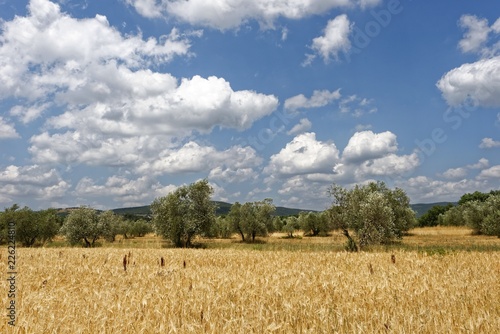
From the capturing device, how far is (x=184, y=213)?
63438mm

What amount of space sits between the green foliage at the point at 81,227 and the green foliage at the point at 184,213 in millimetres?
13062

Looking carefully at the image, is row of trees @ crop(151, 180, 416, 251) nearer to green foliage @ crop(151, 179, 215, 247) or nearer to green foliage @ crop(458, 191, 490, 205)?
green foliage @ crop(151, 179, 215, 247)

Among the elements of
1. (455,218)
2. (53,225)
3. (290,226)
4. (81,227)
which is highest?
(53,225)

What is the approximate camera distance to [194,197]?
216ft

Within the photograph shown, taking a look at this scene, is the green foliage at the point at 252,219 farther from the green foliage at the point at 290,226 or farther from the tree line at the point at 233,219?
the green foliage at the point at 290,226

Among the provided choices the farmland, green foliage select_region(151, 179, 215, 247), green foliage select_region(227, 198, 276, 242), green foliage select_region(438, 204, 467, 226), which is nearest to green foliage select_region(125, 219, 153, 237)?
green foliage select_region(227, 198, 276, 242)

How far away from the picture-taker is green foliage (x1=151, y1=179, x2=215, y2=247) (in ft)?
202

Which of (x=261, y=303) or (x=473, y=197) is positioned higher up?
(x=473, y=197)

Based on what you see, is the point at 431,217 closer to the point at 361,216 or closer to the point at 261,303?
the point at 361,216

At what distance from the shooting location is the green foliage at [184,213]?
202 feet

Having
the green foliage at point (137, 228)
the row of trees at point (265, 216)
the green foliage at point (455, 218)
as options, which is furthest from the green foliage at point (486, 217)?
the green foliage at point (137, 228)

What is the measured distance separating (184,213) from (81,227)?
2084cm

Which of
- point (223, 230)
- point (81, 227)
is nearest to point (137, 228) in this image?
point (223, 230)

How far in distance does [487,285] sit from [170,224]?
56387 millimetres
